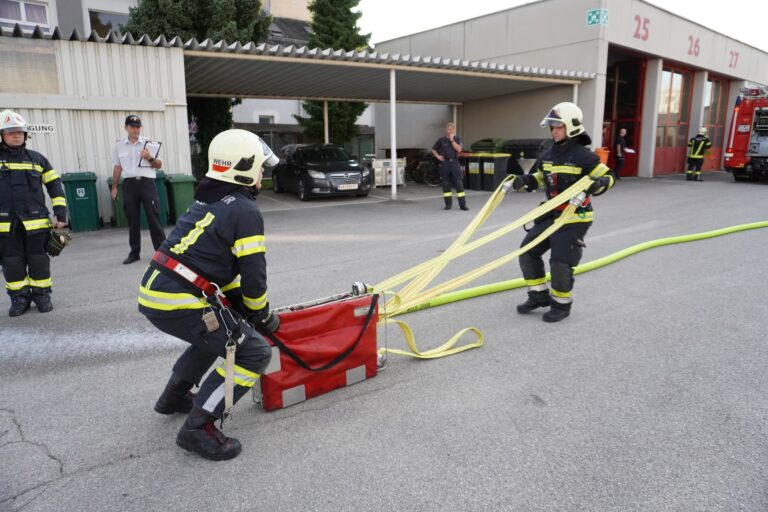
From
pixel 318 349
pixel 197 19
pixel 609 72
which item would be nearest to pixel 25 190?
pixel 318 349

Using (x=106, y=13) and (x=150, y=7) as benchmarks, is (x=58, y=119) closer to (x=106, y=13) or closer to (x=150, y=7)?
(x=150, y=7)

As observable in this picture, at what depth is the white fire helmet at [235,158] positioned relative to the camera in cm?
273

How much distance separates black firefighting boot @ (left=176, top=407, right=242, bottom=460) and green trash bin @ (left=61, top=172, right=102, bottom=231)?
829 centimetres

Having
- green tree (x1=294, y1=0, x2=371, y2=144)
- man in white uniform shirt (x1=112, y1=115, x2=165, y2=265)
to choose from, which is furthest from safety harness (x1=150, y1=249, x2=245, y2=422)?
green tree (x1=294, y1=0, x2=371, y2=144)

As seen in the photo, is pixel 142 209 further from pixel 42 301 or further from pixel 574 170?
pixel 574 170

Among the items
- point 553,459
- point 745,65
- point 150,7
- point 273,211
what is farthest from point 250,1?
point 745,65

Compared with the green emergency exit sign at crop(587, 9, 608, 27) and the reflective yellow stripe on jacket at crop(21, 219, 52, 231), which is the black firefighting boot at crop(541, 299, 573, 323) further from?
the green emergency exit sign at crop(587, 9, 608, 27)

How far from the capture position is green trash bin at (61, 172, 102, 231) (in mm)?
9617

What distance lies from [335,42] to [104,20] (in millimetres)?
9147

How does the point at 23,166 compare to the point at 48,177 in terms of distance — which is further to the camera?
the point at 48,177

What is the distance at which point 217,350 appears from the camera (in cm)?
279

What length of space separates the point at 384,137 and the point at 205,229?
23.7 metres

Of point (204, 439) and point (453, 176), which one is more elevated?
point (453, 176)

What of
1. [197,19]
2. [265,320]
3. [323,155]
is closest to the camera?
[265,320]
